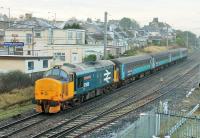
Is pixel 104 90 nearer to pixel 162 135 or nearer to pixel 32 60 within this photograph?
pixel 32 60

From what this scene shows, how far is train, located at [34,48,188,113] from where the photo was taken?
84.1ft

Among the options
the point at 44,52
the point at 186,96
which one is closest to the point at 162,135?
the point at 186,96

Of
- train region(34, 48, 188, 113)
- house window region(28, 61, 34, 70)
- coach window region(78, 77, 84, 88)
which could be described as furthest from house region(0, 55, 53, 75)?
coach window region(78, 77, 84, 88)

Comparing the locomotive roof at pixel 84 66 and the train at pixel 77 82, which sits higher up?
the locomotive roof at pixel 84 66

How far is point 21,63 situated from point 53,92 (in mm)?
13358

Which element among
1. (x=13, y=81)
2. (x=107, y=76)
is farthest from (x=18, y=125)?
(x=107, y=76)

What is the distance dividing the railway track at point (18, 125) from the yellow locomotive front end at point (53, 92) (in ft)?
3.01

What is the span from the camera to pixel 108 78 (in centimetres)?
3547

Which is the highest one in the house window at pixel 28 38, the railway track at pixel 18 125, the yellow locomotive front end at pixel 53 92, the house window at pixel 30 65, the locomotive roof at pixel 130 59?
the house window at pixel 28 38

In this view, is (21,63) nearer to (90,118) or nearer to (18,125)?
(90,118)

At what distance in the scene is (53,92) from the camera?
25547 millimetres

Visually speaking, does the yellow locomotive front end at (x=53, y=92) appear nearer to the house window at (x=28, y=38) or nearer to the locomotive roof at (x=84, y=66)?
the locomotive roof at (x=84, y=66)

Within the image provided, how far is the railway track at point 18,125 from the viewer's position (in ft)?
69.8

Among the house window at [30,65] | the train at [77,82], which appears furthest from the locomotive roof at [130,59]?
the house window at [30,65]
